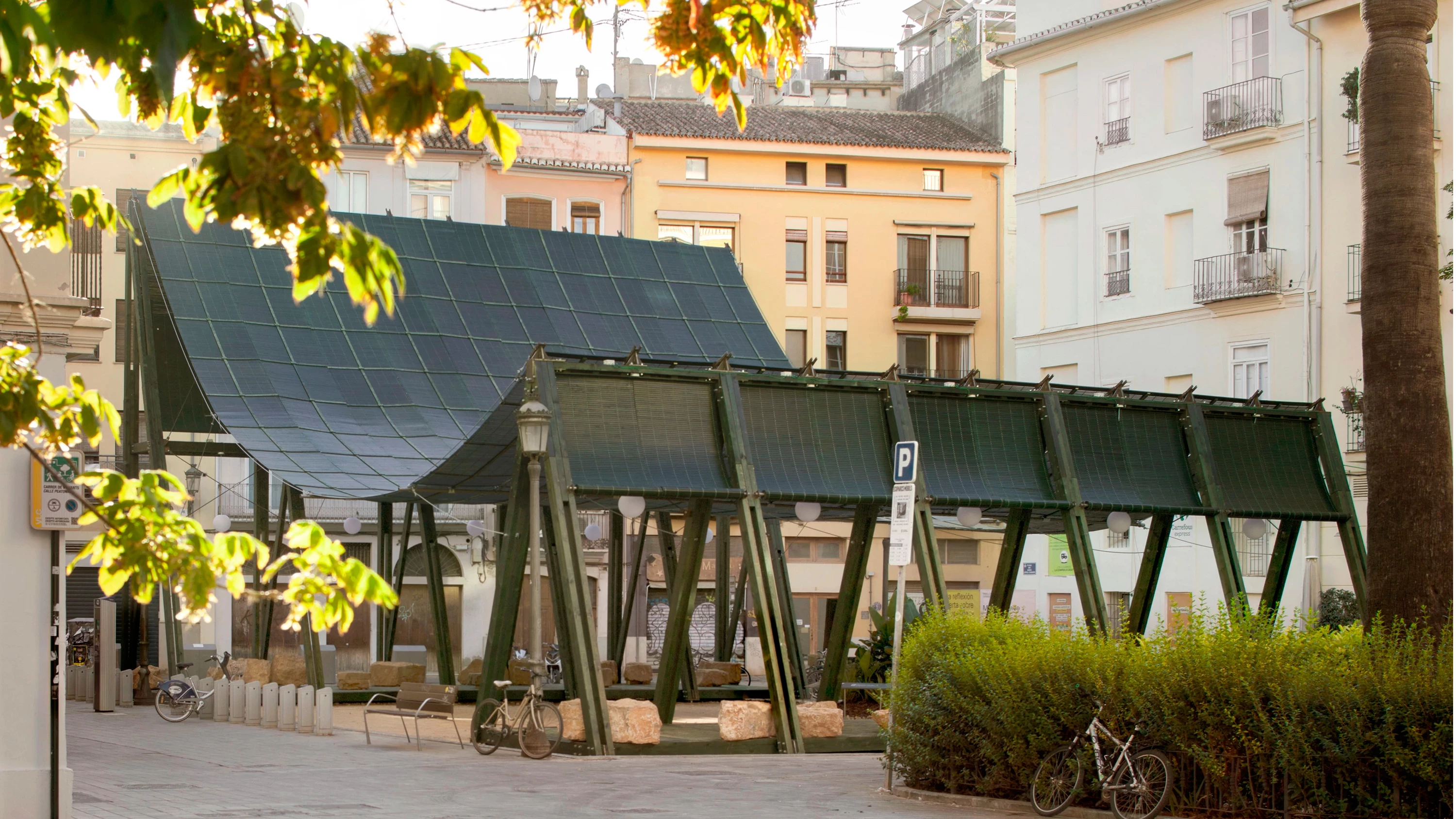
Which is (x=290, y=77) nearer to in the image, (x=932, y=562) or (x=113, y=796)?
(x=113, y=796)

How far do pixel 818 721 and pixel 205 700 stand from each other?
10.8 meters

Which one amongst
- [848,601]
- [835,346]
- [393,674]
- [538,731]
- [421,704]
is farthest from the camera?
[835,346]

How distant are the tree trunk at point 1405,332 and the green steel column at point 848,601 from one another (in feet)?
28.3

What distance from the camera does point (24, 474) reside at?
43.6 feet

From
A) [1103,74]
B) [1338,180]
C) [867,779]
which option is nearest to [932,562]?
[867,779]

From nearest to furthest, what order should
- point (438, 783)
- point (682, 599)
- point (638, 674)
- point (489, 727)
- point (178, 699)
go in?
point (438, 783) → point (489, 727) → point (682, 599) → point (178, 699) → point (638, 674)

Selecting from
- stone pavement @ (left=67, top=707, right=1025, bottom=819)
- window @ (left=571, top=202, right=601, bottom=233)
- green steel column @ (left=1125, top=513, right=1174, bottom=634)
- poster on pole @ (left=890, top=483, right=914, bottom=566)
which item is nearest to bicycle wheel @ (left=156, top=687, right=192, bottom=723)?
stone pavement @ (left=67, top=707, right=1025, bottom=819)

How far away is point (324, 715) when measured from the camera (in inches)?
944

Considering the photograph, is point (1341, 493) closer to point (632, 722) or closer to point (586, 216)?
point (632, 722)

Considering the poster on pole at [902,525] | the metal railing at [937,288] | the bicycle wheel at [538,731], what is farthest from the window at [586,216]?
the poster on pole at [902,525]

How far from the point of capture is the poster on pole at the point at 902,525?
53.0ft

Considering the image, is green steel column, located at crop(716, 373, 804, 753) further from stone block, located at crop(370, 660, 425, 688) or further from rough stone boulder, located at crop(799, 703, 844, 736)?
stone block, located at crop(370, 660, 425, 688)

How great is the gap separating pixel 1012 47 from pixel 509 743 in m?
26.9

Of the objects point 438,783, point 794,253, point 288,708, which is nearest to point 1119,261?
point 794,253
